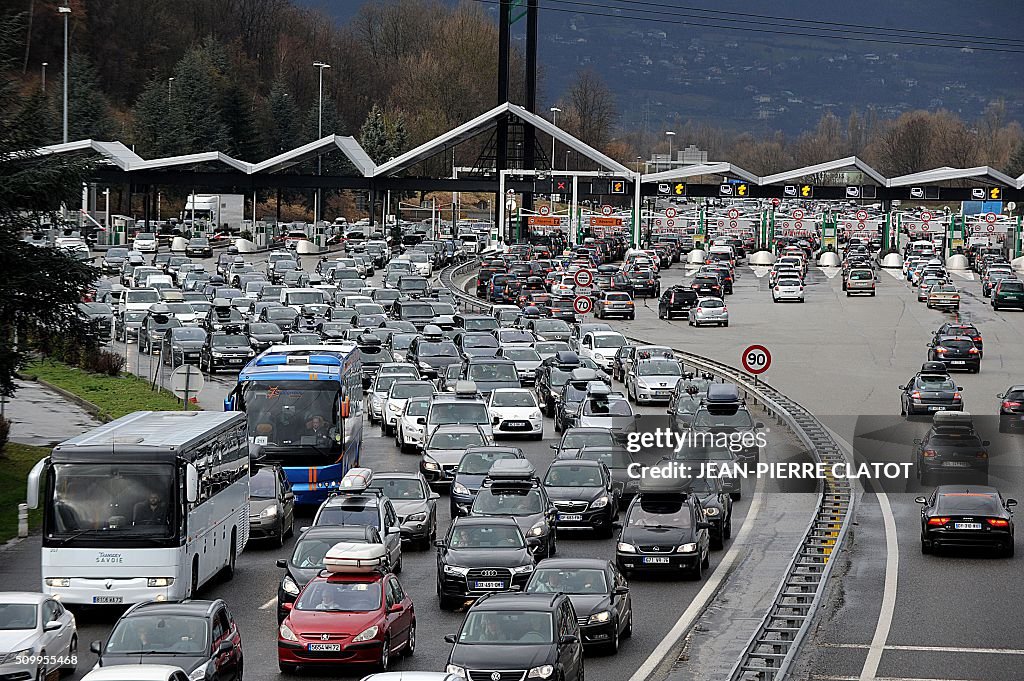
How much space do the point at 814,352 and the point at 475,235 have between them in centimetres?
7406

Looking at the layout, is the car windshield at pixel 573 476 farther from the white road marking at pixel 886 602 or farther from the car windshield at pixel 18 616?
the car windshield at pixel 18 616

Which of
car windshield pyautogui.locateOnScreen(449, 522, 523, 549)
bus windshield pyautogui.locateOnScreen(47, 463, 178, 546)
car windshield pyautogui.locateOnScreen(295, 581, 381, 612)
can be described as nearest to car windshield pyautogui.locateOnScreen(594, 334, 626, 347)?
car windshield pyautogui.locateOnScreen(449, 522, 523, 549)

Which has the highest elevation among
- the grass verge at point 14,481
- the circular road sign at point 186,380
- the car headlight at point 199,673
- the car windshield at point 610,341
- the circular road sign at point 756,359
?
the circular road sign at point 756,359

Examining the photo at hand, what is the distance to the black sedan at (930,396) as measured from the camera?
141 feet

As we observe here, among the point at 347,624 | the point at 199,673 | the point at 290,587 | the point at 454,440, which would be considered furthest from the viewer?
the point at 454,440

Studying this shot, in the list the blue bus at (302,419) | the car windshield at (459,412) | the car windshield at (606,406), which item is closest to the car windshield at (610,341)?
the car windshield at (606,406)

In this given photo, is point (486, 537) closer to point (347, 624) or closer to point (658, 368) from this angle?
point (347, 624)

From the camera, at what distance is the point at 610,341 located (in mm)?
56719

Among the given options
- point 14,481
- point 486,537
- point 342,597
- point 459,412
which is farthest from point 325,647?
point 459,412

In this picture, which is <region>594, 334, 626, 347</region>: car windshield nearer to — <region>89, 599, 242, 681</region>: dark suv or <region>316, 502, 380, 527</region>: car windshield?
<region>316, 502, 380, 527</region>: car windshield

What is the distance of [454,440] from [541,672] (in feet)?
58.8

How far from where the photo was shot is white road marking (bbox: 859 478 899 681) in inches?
766

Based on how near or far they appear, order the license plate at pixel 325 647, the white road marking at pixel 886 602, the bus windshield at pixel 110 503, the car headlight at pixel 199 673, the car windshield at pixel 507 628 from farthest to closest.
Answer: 1. the bus windshield at pixel 110 503
2. the white road marking at pixel 886 602
3. the license plate at pixel 325 647
4. the car windshield at pixel 507 628
5. the car headlight at pixel 199 673

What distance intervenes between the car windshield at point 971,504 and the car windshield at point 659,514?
4.60 meters
